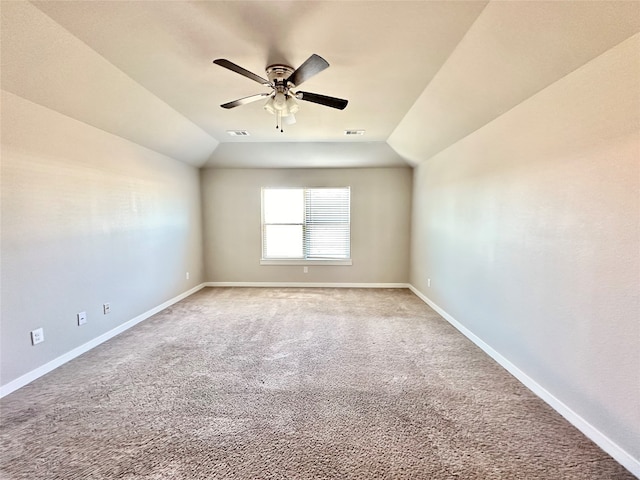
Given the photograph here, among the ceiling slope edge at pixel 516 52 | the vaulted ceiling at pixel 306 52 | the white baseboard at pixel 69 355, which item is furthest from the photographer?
the white baseboard at pixel 69 355

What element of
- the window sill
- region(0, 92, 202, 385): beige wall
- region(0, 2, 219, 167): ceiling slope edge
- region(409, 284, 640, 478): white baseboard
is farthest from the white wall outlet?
region(409, 284, 640, 478): white baseboard

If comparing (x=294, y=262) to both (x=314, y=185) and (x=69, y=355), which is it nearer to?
(x=314, y=185)

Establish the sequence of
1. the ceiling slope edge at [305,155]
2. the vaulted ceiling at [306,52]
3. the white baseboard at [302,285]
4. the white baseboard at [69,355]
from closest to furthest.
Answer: the vaulted ceiling at [306,52], the white baseboard at [69,355], the ceiling slope edge at [305,155], the white baseboard at [302,285]

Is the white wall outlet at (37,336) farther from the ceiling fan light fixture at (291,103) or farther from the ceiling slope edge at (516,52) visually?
the ceiling slope edge at (516,52)

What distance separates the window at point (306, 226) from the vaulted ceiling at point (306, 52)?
2.34 m

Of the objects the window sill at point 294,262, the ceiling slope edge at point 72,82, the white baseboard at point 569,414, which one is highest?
the ceiling slope edge at point 72,82

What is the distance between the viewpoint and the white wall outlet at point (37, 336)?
95.7 inches

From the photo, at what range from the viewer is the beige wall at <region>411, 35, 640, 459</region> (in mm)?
1546

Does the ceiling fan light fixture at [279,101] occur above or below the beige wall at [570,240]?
above

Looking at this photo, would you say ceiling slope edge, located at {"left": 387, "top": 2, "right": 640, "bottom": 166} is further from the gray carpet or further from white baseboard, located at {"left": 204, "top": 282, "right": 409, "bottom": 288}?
white baseboard, located at {"left": 204, "top": 282, "right": 409, "bottom": 288}

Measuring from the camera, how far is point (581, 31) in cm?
158

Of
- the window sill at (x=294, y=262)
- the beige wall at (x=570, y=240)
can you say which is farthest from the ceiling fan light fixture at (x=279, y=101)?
the window sill at (x=294, y=262)

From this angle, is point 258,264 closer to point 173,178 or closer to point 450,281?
point 173,178

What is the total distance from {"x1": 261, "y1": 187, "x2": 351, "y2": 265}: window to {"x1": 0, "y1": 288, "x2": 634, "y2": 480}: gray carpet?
8.43ft
